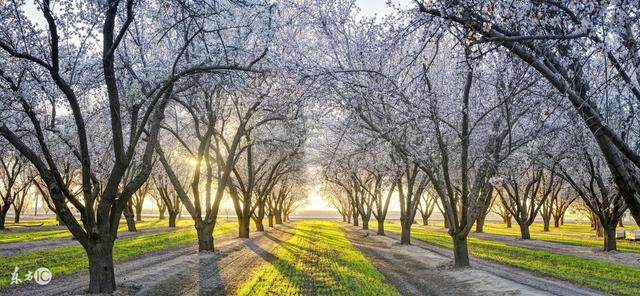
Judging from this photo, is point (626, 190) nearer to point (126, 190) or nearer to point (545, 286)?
point (545, 286)

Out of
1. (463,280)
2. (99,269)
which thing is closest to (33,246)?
(99,269)

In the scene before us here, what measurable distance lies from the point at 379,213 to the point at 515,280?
95.8 ft

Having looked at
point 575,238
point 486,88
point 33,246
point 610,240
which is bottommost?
point 575,238

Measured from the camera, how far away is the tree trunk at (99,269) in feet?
44.8

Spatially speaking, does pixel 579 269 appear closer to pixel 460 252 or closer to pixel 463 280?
pixel 460 252

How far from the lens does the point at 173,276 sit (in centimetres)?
1811

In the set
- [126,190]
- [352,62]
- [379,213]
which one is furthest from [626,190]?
[379,213]

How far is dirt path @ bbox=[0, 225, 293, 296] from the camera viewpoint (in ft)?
50.0

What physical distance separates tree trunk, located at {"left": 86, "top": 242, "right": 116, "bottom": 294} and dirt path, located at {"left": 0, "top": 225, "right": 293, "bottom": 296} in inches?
19.2

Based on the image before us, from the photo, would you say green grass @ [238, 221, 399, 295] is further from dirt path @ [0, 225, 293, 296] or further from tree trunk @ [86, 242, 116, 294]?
tree trunk @ [86, 242, 116, 294]

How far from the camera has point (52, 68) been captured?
468 inches

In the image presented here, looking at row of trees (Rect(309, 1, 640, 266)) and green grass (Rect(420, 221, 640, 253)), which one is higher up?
row of trees (Rect(309, 1, 640, 266))

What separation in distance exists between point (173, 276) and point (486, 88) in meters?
15.1

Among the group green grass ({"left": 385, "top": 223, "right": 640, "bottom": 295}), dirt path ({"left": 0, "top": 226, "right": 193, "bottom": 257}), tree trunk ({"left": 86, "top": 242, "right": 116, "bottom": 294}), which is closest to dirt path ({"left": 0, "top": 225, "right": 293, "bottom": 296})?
tree trunk ({"left": 86, "top": 242, "right": 116, "bottom": 294})
